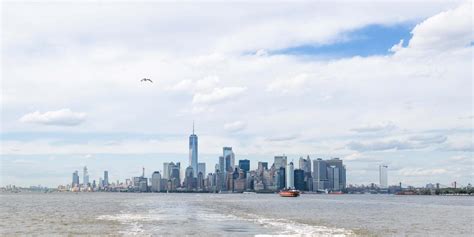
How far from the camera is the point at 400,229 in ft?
233

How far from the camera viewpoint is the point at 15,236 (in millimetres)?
56312

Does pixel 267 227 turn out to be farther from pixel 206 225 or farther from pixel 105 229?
pixel 105 229

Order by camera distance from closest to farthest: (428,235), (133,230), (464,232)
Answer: (133,230) → (428,235) → (464,232)

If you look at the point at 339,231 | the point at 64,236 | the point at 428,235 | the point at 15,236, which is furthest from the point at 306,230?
the point at 15,236

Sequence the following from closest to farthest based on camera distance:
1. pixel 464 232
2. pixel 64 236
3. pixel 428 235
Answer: pixel 64 236
pixel 428 235
pixel 464 232

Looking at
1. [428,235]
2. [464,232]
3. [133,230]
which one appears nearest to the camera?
[133,230]

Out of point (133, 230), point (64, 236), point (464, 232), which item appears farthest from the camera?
point (464, 232)

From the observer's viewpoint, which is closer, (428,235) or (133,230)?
(133,230)

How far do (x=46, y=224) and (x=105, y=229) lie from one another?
42.9 ft

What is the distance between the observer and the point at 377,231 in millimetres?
66688

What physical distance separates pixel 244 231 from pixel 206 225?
27.7 ft

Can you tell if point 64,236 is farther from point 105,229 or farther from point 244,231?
point 244,231

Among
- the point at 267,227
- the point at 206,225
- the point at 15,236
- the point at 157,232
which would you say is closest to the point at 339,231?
the point at 267,227

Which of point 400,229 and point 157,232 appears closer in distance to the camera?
point 157,232
